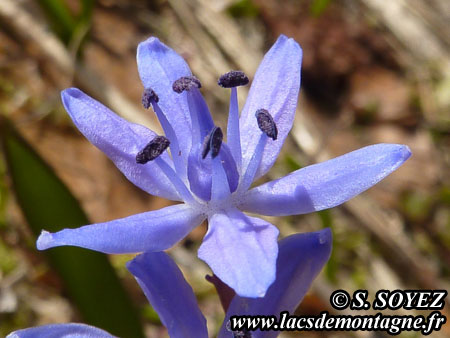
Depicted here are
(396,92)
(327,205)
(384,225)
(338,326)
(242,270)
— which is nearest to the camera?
(242,270)

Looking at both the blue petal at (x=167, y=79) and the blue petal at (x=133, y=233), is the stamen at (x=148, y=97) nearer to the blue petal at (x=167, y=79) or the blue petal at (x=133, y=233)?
the blue petal at (x=167, y=79)

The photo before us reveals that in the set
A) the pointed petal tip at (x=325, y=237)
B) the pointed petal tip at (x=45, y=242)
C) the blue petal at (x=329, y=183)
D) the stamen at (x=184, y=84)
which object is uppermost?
the stamen at (x=184, y=84)

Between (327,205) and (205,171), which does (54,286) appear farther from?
(327,205)

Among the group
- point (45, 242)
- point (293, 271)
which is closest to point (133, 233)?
point (45, 242)

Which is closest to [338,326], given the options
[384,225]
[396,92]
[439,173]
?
[384,225]

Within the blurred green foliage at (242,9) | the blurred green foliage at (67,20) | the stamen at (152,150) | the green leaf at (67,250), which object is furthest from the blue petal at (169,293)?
the blurred green foliage at (242,9)
